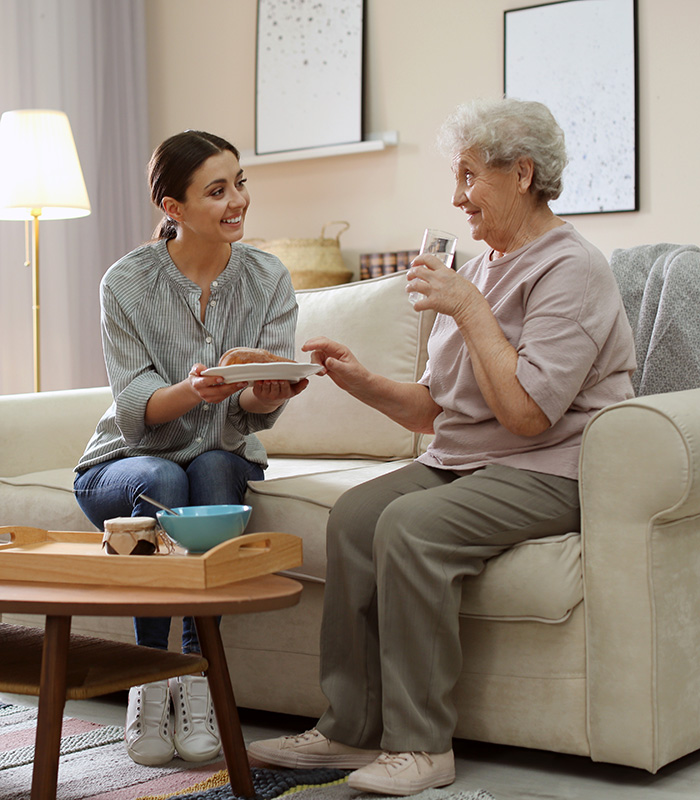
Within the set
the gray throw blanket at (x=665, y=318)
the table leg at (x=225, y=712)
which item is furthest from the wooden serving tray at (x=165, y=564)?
the gray throw blanket at (x=665, y=318)

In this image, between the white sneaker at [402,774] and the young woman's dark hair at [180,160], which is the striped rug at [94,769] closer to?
the white sneaker at [402,774]

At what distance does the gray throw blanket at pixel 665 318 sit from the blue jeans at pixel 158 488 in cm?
80

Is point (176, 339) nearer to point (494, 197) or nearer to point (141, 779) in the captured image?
point (494, 197)

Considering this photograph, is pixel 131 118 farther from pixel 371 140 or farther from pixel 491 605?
pixel 491 605

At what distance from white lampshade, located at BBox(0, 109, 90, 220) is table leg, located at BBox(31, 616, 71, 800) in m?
2.19

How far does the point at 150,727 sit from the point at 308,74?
305 cm

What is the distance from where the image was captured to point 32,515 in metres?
2.12

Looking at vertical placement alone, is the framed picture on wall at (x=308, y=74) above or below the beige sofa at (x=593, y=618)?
above

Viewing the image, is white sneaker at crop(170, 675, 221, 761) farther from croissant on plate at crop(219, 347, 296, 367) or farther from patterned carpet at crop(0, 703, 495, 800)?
croissant on plate at crop(219, 347, 296, 367)

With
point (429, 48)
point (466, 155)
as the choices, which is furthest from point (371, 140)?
point (466, 155)

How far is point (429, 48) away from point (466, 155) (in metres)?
2.33

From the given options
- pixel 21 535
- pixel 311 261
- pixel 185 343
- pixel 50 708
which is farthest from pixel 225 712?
pixel 311 261

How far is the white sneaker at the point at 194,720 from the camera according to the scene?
5.52 feet

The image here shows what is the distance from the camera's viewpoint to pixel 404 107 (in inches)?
155
